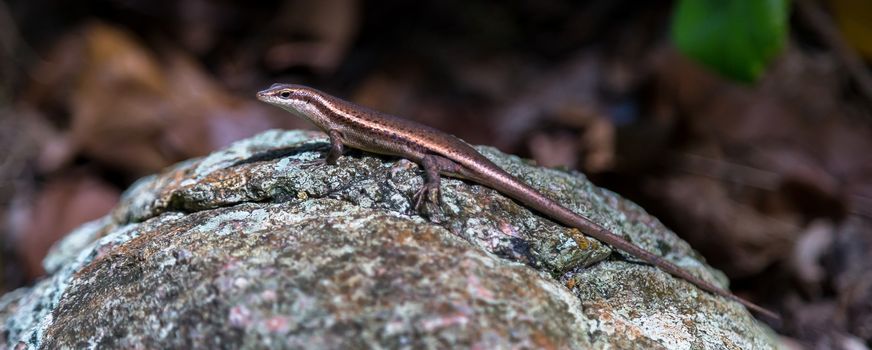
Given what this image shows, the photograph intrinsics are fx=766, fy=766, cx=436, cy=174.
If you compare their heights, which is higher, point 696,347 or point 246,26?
point 246,26

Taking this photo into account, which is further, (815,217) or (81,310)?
(815,217)

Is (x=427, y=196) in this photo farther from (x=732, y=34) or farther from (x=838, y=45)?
(x=838, y=45)

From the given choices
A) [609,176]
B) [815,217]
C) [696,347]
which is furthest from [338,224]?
[815,217]

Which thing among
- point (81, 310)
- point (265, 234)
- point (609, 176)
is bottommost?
point (609, 176)

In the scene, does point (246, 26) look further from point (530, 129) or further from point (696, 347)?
point (696, 347)

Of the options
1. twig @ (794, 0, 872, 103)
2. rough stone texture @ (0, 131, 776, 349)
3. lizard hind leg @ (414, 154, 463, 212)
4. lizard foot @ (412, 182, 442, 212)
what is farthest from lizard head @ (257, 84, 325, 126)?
twig @ (794, 0, 872, 103)

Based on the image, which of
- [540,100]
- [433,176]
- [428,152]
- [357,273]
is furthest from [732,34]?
[357,273]
